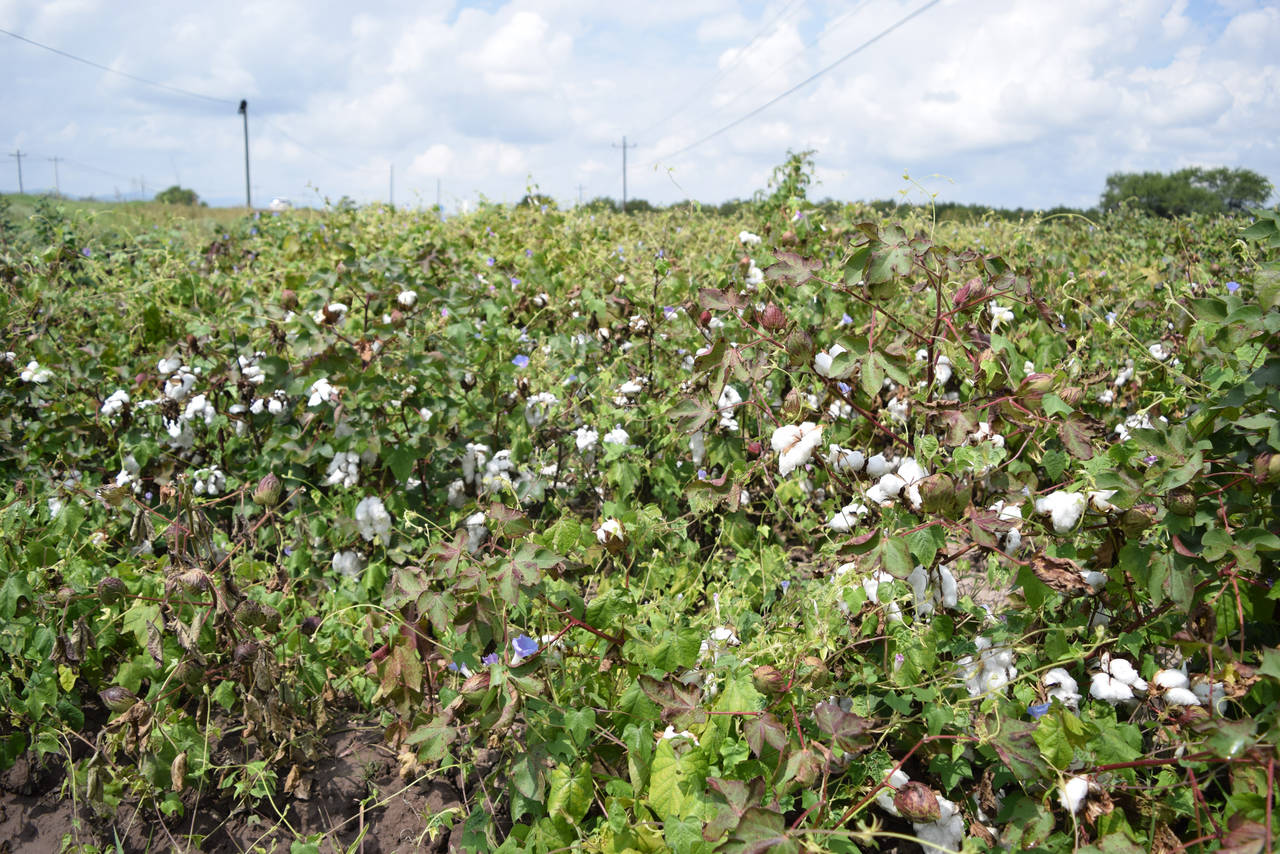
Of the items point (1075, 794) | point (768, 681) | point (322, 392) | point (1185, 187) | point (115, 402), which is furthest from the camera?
point (1185, 187)

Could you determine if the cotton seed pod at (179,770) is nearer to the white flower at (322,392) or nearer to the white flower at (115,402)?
the white flower at (322,392)

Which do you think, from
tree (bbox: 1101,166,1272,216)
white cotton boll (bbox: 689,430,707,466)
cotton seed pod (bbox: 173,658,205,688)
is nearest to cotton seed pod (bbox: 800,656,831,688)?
white cotton boll (bbox: 689,430,707,466)

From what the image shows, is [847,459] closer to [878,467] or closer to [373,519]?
[878,467]

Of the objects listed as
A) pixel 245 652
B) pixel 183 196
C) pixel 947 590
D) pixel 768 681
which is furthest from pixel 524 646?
pixel 183 196

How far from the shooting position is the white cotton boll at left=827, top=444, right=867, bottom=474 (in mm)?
1788

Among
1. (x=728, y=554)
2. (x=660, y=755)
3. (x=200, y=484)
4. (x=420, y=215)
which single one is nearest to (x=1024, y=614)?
(x=660, y=755)

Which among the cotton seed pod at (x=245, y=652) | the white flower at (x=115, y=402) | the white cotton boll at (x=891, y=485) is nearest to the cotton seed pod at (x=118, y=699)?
the cotton seed pod at (x=245, y=652)

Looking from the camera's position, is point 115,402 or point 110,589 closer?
point 110,589

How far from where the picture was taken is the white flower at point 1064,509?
150 cm

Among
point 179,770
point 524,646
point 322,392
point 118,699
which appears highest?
point 322,392

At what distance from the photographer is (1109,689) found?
1.55 metres

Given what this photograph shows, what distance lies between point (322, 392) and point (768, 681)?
165 centimetres

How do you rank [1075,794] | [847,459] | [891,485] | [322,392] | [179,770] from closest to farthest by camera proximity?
1. [1075,794]
2. [891,485]
3. [179,770]
4. [847,459]
5. [322,392]

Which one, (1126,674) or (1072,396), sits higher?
(1072,396)
